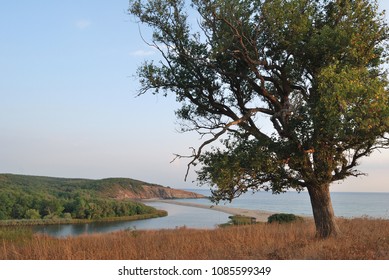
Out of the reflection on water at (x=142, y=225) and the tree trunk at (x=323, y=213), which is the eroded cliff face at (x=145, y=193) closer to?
the reflection on water at (x=142, y=225)

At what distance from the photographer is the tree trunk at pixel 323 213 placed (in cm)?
1497

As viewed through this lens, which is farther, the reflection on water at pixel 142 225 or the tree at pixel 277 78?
the reflection on water at pixel 142 225

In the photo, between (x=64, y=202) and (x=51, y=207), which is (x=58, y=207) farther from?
(x=64, y=202)

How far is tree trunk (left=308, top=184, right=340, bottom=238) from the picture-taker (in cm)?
1497

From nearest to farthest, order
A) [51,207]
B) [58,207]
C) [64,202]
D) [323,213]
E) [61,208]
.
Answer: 1. [323,213]
2. [51,207]
3. [58,207]
4. [61,208]
5. [64,202]

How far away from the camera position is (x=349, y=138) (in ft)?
42.0

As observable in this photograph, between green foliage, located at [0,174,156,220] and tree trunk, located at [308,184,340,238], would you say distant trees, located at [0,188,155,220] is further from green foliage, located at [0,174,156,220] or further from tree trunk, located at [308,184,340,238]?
tree trunk, located at [308,184,340,238]

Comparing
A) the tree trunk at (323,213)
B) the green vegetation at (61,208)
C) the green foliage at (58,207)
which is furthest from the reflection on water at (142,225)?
the tree trunk at (323,213)

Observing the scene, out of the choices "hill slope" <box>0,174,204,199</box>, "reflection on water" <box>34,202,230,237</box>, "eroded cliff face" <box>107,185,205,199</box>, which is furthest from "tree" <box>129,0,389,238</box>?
"eroded cliff face" <box>107,185,205,199</box>

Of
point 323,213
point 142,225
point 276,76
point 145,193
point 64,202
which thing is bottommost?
point 142,225

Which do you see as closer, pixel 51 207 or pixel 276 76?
pixel 276 76

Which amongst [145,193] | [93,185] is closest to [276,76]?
[93,185]

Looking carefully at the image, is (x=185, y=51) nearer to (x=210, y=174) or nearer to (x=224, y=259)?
(x=210, y=174)

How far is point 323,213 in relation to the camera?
597 inches
